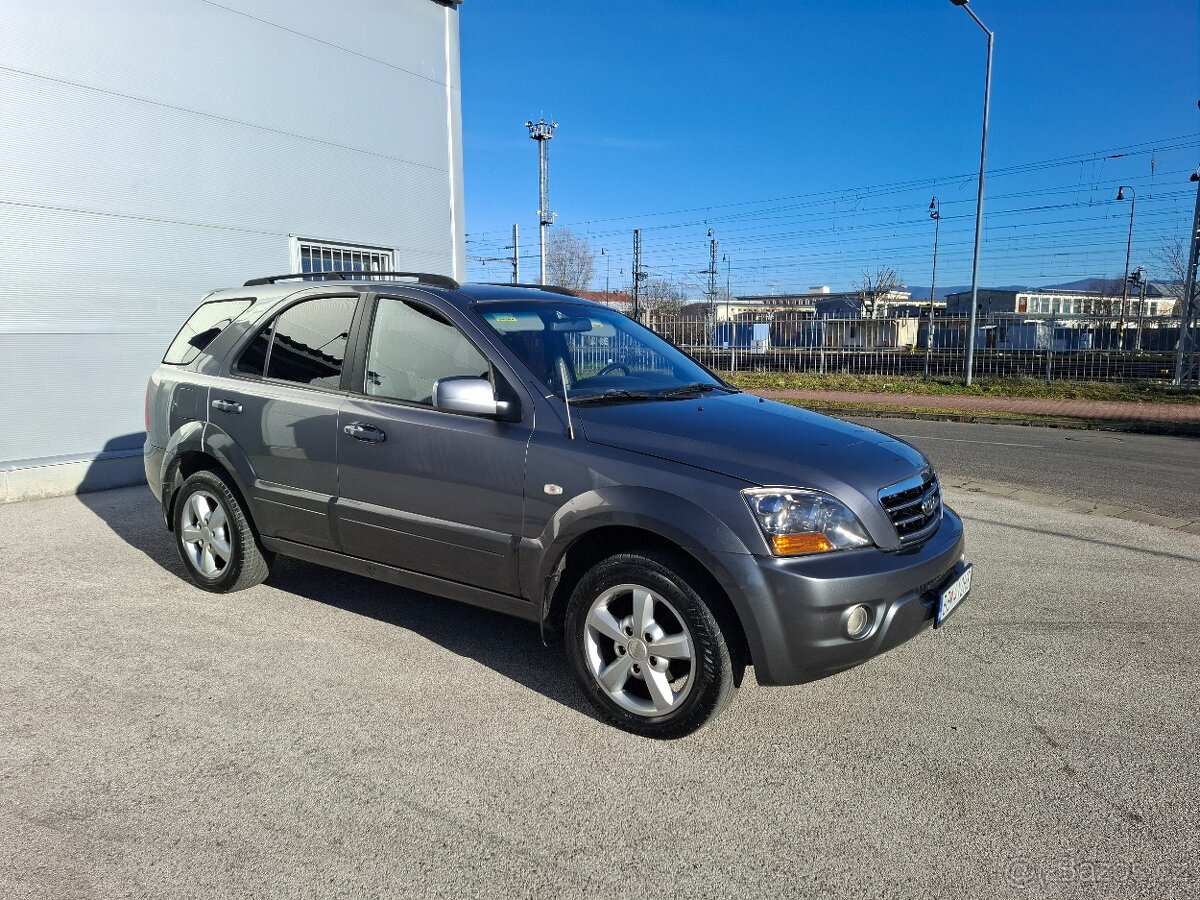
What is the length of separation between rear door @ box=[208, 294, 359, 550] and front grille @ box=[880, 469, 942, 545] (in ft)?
8.61

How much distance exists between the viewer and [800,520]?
314cm

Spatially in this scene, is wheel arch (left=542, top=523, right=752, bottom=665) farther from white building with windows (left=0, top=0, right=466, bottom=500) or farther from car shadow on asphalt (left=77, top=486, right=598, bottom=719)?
white building with windows (left=0, top=0, right=466, bottom=500)

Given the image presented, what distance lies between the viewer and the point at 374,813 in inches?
114

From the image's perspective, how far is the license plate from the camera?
11.3 ft

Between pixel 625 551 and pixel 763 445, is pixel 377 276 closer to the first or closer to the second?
pixel 625 551

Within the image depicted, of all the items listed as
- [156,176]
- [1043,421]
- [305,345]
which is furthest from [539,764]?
[1043,421]

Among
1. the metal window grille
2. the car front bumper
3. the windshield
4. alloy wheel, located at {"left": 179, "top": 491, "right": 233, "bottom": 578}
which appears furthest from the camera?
the metal window grille

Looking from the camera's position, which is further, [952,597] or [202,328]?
[202,328]

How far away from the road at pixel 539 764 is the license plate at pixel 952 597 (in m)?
0.44

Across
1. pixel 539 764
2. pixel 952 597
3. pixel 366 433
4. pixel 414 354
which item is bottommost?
pixel 539 764

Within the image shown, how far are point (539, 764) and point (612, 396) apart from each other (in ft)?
5.31

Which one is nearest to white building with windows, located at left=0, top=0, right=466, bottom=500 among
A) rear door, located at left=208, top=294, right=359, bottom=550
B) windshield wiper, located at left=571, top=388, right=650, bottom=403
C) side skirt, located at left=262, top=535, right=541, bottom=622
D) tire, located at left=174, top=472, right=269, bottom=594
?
tire, located at left=174, top=472, right=269, bottom=594

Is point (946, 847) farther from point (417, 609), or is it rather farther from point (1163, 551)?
point (1163, 551)

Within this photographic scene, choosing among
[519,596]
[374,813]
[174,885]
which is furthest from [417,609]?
[174,885]
